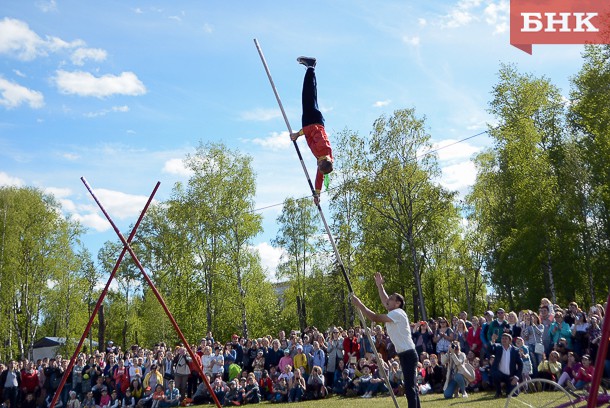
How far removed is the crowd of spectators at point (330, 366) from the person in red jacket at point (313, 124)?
4703 mm

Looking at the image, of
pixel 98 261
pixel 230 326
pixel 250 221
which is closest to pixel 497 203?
pixel 250 221

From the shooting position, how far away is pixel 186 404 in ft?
49.8

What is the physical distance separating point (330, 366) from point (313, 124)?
879cm

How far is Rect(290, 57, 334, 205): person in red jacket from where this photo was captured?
277 inches

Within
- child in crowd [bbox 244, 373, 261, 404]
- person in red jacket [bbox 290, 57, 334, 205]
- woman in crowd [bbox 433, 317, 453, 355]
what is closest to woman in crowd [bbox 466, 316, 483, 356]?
woman in crowd [bbox 433, 317, 453, 355]

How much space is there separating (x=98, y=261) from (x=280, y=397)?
32.5m

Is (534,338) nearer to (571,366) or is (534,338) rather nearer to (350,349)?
(571,366)

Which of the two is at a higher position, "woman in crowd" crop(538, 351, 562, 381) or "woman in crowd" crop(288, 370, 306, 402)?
"woman in crowd" crop(538, 351, 562, 381)

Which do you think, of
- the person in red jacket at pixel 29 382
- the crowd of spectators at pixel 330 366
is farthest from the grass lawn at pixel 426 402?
the person in red jacket at pixel 29 382

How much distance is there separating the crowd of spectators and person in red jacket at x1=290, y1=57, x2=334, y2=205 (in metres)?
4.70

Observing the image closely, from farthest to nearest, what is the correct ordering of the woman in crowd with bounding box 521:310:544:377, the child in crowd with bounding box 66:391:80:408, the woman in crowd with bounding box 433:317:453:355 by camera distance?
the child in crowd with bounding box 66:391:80:408 < the woman in crowd with bounding box 433:317:453:355 < the woman in crowd with bounding box 521:310:544:377

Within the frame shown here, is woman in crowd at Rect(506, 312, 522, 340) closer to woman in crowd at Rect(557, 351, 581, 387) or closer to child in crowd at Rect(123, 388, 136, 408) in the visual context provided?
woman in crowd at Rect(557, 351, 581, 387)

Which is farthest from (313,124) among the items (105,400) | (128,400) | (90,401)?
(90,401)

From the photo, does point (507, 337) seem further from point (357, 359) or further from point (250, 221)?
point (250, 221)
